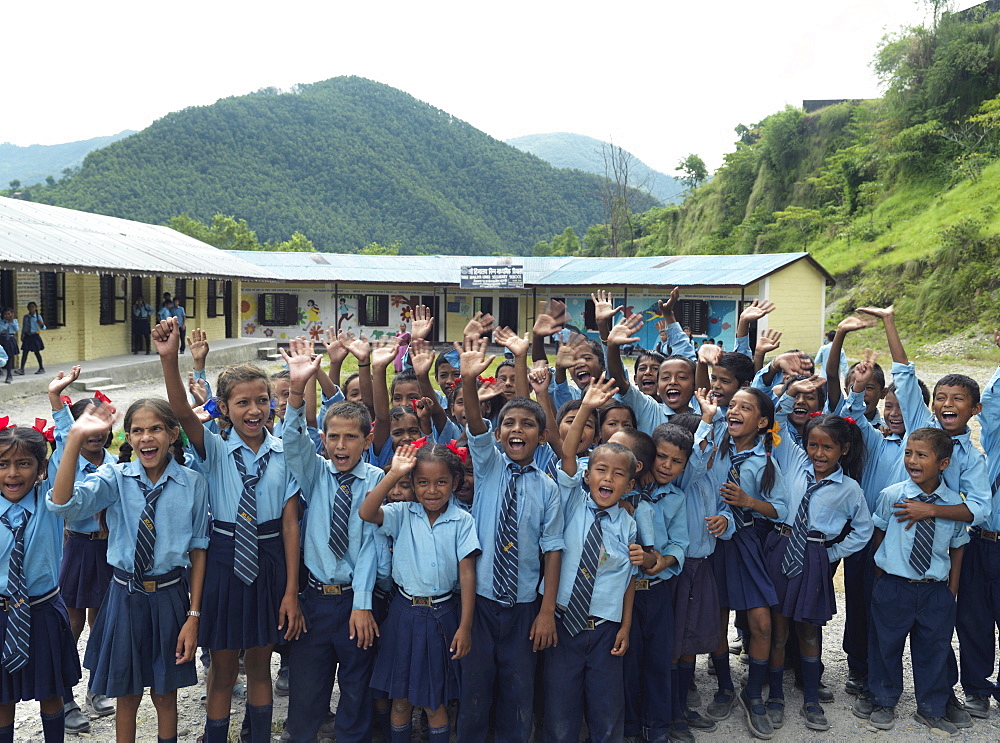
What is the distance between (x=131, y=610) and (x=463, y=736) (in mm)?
1266

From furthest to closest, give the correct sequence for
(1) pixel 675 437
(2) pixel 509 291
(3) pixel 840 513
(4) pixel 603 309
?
(2) pixel 509 291, (4) pixel 603 309, (3) pixel 840 513, (1) pixel 675 437

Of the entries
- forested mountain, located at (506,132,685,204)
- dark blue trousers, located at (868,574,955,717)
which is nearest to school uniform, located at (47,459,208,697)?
dark blue trousers, located at (868,574,955,717)

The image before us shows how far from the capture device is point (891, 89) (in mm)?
28062

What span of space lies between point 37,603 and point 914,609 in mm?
3450

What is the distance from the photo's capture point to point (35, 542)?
2.75 meters

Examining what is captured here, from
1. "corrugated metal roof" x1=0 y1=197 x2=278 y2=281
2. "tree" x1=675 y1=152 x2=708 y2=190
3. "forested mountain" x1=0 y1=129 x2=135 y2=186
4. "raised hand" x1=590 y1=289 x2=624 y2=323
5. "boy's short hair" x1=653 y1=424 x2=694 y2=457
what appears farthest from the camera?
"forested mountain" x1=0 y1=129 x2=135 y2=186

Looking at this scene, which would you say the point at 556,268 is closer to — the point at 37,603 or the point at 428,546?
the point at 428,546

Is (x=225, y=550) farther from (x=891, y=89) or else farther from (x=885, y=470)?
(x=891, y=89)

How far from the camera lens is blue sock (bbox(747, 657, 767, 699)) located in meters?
3.35

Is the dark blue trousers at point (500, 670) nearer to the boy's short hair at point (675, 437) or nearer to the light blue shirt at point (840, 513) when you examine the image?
the boy's short hair at point (675, 437)

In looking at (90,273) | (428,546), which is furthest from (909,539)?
(90,273)

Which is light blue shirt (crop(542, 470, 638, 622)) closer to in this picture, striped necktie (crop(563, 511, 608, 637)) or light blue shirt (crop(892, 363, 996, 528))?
striped necktie (crop(563, 511, 608, 637))

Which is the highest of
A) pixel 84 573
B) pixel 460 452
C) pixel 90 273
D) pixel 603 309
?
pixel 90 273

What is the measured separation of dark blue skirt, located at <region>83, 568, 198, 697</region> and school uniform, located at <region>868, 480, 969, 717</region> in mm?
2838
